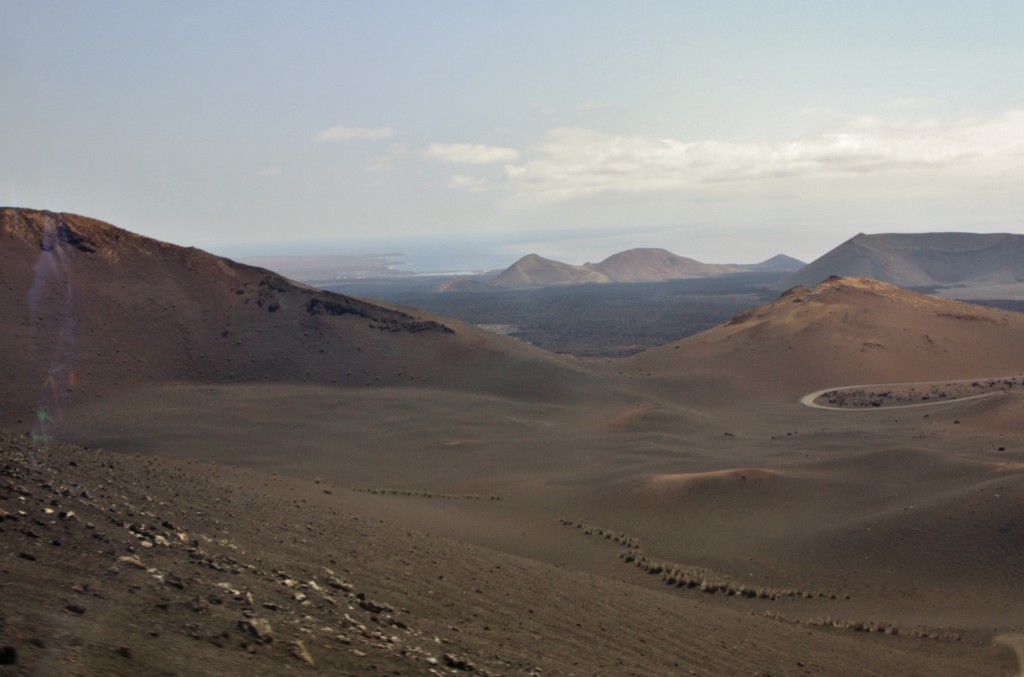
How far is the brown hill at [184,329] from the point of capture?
135 ft

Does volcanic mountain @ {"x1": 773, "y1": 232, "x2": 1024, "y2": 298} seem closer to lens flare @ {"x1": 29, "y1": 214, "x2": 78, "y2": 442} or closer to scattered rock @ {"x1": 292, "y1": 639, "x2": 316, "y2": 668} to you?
lens flare @ {"x1": 29, "y1": 214, "x2": 78, "y2": 442}

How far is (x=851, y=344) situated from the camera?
196 ft

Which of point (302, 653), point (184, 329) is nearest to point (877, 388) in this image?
point (184, 329)

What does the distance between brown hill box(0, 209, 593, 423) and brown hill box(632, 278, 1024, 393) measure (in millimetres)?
15058

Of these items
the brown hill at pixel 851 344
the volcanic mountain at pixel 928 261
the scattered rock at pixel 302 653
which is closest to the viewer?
the scattered rock at pixel 302 653

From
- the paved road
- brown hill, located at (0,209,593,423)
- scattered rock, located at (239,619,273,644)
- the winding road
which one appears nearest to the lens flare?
brown hill, located at (0,209,593,423)

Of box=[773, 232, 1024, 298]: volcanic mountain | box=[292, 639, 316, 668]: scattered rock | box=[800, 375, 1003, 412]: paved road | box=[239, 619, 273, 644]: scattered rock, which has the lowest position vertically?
box=[800, 375, 1003, 412]: paved road

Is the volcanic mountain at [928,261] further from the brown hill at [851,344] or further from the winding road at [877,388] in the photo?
the winding road at [877,388]

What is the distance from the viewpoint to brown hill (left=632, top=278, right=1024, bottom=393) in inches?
2189

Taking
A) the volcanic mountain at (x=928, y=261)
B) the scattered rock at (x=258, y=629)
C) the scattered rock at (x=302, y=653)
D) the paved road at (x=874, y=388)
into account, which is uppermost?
the volcanic mountain at (x=928, y=261)

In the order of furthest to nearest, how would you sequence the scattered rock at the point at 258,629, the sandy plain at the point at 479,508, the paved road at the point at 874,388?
the paved road at the point at 874,388 < the sandy plain at the point at 479,508 < the scattered rock at the point at 258,629

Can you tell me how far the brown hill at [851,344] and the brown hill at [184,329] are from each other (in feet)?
49.4

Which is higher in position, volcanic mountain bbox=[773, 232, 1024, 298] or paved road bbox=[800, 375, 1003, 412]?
volcanic mountain bbox=[773, 232, 1024, 298]

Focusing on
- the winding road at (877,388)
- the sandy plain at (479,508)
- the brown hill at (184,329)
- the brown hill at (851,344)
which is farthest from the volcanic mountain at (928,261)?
the brown hill at (184,329)
